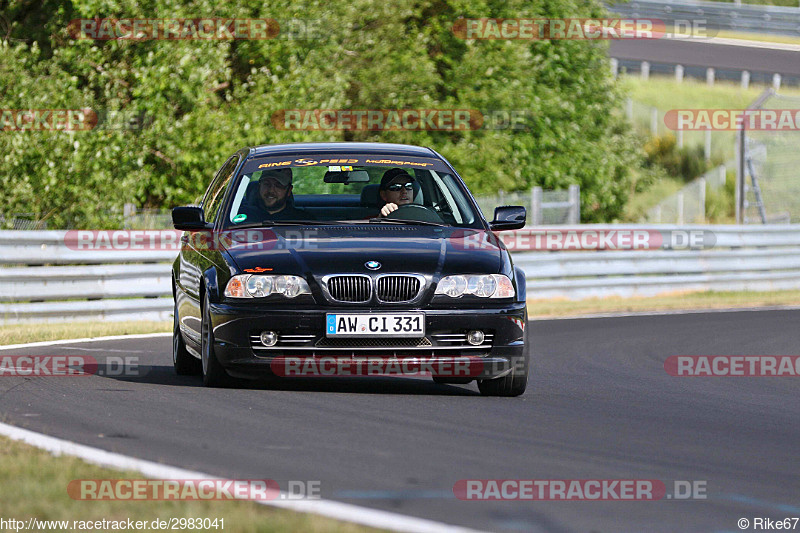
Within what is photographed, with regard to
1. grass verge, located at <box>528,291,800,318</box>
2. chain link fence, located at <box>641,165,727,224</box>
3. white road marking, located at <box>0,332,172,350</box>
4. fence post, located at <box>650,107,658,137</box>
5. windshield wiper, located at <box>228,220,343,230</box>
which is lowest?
chain link fence, located at <box>641,165,727,224</box>

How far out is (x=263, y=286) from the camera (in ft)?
28.3

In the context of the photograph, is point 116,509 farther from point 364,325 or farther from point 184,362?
point 184,362

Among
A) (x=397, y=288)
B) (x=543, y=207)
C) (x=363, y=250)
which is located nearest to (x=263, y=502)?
(x=397, y=288)

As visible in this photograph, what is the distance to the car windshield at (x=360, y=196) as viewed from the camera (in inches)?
382

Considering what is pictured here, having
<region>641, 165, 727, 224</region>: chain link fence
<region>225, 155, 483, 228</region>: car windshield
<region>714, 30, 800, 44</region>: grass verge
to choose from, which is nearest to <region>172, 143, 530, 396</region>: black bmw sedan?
<region>225, 155, 483, 228</region>: car windshield

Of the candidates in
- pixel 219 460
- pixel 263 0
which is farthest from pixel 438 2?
pixel 219 460

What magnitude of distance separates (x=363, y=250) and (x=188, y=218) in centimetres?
150

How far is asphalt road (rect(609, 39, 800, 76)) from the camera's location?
47750 mm

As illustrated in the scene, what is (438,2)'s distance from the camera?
30.6m

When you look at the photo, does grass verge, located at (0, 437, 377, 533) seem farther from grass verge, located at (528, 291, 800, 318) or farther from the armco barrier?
grass verge, located at (528, 291, 800, 318)

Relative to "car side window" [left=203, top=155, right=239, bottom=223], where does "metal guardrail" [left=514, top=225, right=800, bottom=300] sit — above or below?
below

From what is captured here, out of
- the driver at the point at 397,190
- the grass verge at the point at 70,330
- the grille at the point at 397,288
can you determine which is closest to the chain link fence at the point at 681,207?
the grass verge at the point at 70,330

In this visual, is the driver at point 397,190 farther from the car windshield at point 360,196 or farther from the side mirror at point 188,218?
the side mirror at point 188,218

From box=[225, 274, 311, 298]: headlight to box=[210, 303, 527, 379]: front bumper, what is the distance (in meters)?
0.09
